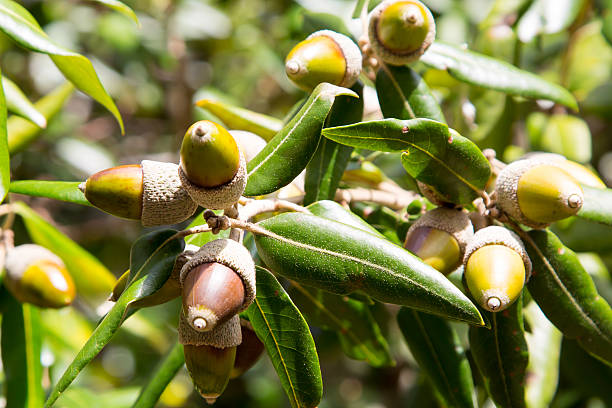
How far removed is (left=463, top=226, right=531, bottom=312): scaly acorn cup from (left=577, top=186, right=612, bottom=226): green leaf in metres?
0.15

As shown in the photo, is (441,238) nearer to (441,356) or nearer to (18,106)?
(441,356)

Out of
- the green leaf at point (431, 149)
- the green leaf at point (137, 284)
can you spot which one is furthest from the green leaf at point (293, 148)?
the green leaf at point (137, 284)

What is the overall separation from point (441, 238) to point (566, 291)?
233mm

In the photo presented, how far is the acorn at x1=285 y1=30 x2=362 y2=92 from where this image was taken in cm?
108

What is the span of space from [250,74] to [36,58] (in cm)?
102

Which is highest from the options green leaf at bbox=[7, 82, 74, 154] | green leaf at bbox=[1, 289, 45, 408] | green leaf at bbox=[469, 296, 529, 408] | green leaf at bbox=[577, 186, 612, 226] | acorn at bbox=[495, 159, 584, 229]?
acorn at bbox=[495, 159, 584, 229]

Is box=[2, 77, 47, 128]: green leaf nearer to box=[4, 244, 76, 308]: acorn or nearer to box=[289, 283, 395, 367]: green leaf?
box=[4, 244, 76, 308]: acorn

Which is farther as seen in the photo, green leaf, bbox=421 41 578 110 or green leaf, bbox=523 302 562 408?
green leaf, bbox=523 302 562 408

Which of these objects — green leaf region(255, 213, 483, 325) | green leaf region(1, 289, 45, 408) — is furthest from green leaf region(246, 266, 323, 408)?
green leaf region(1, 289, 45, 408)

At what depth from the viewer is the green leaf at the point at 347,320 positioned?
4.29ft

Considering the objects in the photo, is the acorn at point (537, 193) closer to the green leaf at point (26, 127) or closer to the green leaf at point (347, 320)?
the green leaf at point (347, 320)

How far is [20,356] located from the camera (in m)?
1.45

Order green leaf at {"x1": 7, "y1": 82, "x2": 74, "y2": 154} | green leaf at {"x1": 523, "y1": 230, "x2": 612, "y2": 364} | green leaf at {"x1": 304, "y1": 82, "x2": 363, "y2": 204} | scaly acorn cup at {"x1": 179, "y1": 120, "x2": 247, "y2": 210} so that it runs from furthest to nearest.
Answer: green leaf at {"x1": 7, "y1": 82, "x2": 74, "y2": 154}, green leaf at {"x1": 304, "y1": 82, "x2": 363, "y2": 204}, green leaf at {"x1": 523, "y1": 230, "x2": 612, "y2": 364}, scaly acorn cup at {"x1": 179, "y1": 120, "x2": 247, "y2": 210}

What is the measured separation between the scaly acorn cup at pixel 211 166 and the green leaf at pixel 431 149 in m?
0.15
